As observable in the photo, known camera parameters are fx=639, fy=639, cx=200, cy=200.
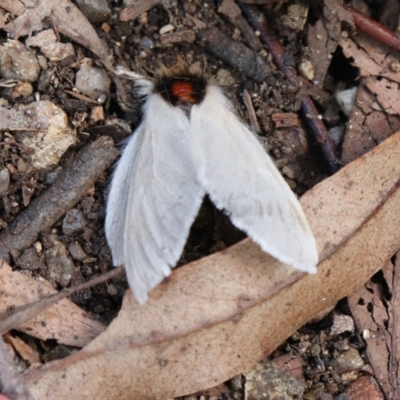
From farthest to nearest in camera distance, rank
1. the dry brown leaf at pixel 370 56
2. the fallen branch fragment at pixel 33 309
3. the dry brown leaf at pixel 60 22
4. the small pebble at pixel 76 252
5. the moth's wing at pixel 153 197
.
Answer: the dry brown leaf at pixel 370 56
the dry brown leaf at pixel 60 22
the small pebble at pixel 76 252
the fallen branch fragment at pixel 33 309
the moth's wing at pixel 153 197

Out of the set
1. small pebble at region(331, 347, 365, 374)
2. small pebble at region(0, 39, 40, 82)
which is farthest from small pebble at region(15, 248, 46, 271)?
small pebble at region(331, 347, 365, 374)

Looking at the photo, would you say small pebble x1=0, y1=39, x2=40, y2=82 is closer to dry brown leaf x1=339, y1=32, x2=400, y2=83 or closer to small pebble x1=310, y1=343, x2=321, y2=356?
dry brown leaf x1=339, y1=32, x2=400, y2=83

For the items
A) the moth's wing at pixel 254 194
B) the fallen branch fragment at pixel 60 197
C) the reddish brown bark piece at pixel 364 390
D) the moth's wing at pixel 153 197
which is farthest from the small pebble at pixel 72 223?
the reddish brown bark piece at pixel 364 390

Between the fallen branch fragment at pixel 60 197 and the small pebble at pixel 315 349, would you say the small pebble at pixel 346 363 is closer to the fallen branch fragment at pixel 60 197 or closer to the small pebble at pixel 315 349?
the small pebble at pixel 315 349

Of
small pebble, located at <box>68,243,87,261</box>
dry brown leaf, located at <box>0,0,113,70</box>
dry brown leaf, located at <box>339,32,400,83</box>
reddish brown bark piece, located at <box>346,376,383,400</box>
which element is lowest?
small pebble, located at <box>68,243,87,261</box>

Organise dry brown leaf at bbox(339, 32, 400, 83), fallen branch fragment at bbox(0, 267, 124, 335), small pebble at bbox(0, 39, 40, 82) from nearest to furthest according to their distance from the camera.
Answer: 1. fallen branch fragment at bbox(0, 267, 124, 335)
2. small pebble at bbox(0, 39, 40, 82)
3. dry brown leaf at bbox(339, 32, 400, 83)
